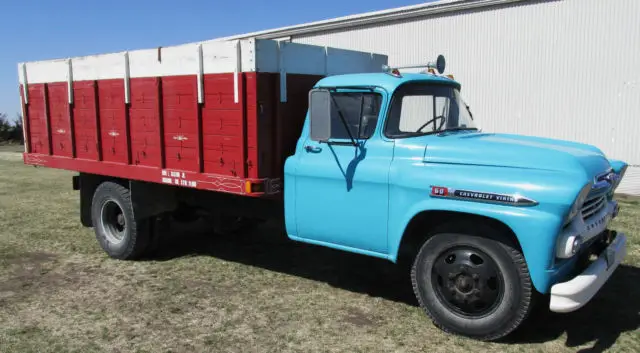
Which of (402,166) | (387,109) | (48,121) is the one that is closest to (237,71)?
(387,109)

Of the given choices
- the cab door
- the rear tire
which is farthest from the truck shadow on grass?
the cab door

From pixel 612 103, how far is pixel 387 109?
10605mm

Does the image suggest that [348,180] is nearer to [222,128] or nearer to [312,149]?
[312,149]

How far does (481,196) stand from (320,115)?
1511mm

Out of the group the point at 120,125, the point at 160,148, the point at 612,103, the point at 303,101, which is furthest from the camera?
the point at 612,103

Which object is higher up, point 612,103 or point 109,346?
point 612,103

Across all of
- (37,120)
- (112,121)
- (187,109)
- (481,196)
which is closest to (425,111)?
(481,196)

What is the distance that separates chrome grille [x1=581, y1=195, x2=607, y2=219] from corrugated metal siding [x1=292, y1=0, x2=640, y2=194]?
8065mm

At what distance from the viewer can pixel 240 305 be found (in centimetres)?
520

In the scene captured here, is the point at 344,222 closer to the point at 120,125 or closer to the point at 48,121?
the point at 120,125

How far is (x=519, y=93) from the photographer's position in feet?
46.7

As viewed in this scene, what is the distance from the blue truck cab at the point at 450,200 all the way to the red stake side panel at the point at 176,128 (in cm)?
36

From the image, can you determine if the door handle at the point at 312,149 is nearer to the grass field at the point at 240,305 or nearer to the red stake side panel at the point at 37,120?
the grass field at the point at 240,305

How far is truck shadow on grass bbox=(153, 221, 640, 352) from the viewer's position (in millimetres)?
4461
